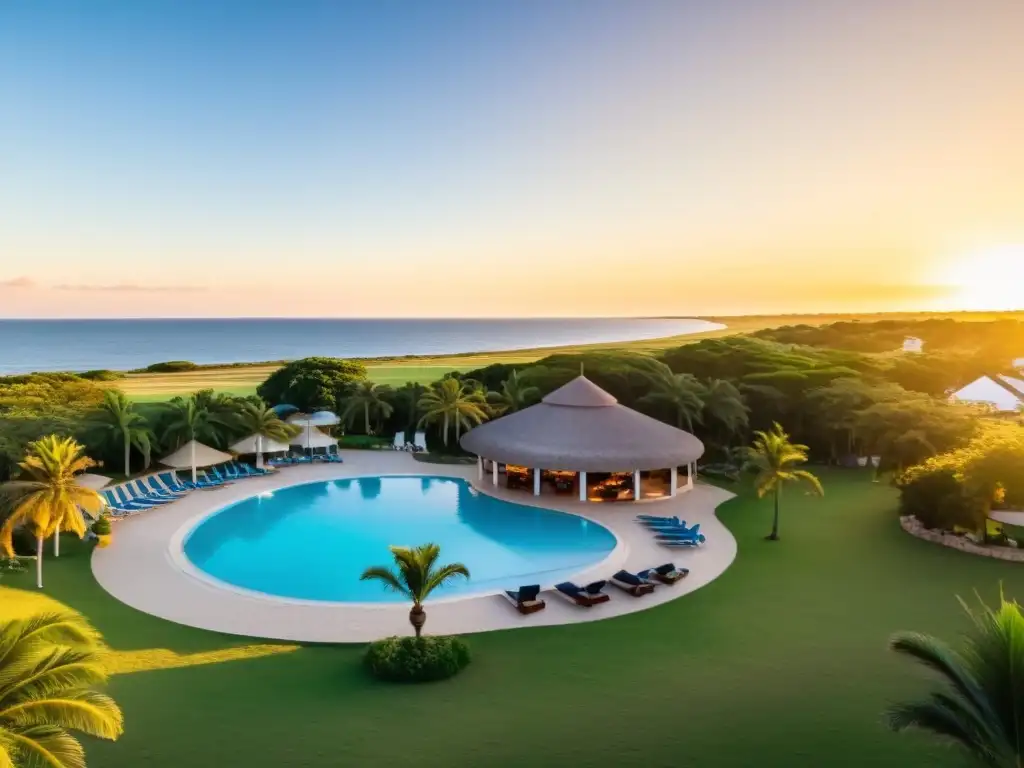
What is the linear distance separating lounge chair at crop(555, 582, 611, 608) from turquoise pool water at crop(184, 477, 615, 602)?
132cm

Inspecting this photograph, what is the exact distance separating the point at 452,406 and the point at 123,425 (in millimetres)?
14405

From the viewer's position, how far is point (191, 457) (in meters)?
26.8

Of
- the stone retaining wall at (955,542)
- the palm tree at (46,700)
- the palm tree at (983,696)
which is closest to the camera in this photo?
the palm tree at (46,700)

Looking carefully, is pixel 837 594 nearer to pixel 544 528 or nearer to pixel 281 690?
pixel 544 528

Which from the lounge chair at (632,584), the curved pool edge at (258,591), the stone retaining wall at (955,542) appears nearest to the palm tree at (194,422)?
the curved pool edge at (258,591)

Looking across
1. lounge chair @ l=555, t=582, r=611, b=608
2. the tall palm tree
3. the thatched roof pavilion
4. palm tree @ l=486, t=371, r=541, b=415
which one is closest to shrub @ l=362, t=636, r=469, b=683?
lounge chair @ l=555, t=582, r=611, b=608

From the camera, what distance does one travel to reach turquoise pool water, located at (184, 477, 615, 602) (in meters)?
17.4

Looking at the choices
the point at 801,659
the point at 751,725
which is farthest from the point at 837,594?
the point at 751,725

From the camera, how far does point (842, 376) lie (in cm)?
3609

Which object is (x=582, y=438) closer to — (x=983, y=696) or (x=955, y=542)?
(x=955, y=542)

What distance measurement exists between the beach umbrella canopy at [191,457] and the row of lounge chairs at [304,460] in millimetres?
4259

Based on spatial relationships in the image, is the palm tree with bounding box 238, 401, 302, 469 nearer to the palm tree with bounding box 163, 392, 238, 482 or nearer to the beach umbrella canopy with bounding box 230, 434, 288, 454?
the beach umbrella canopy with bounding box 230, 434, 288, 454

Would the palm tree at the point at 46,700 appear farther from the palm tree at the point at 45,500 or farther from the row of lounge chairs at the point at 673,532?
the row of lounge chairs at the point at 673,532

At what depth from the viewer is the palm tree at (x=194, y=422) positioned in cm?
2842
